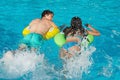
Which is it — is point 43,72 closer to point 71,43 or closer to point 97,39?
point 71,43

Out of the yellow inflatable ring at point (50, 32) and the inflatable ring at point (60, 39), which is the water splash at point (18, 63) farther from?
the inflatable ring at point (60, 39)

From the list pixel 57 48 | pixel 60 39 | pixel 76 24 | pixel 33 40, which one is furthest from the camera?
pixel 57 48

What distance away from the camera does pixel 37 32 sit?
A: 7.86m

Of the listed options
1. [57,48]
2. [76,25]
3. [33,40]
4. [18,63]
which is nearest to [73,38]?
[76,25]

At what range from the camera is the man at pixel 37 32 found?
7.73 metres

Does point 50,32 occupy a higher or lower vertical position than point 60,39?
higher

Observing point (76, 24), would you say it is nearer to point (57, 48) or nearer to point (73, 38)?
point (73, 38)

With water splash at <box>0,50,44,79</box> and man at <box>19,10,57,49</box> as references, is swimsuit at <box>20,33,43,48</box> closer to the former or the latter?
man at <box>19,10,57,49</box>

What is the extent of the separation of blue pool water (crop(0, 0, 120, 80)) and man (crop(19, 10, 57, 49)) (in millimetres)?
227

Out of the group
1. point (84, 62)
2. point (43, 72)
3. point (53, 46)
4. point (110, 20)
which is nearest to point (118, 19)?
point (110, 20)

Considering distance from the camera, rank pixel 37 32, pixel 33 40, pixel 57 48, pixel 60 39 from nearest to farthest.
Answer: pixel 60 39, pixel 33 40, pixel 37 32, pixel 57 48

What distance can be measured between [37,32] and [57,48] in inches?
47.9

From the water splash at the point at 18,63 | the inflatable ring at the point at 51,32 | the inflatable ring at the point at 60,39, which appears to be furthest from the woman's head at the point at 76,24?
the water splash at the point at 18,63

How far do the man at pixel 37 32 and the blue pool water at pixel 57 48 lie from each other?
23cm
